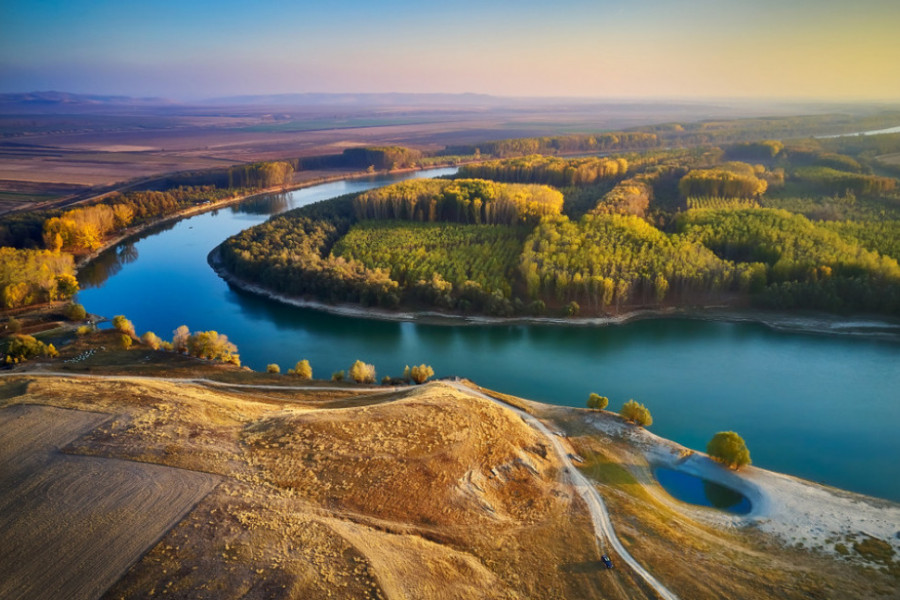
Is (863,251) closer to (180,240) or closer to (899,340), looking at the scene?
(899,340)

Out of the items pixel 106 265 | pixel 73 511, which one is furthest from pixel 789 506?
pixel 106 265

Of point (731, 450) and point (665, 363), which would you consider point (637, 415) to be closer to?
point (731, 450)

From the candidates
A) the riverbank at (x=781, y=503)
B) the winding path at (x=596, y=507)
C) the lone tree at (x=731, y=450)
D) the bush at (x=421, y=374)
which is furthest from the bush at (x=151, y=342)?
the lone tree at (x=731, y=450)

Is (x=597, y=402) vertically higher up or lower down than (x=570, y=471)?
higher up

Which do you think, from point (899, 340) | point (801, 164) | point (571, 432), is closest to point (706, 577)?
point (571, 432)

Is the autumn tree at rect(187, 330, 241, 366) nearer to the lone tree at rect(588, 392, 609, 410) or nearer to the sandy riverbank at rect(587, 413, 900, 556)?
the lone tree at rect(588, 392, 609, 410)

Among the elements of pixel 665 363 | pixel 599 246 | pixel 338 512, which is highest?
pixel 599 246
